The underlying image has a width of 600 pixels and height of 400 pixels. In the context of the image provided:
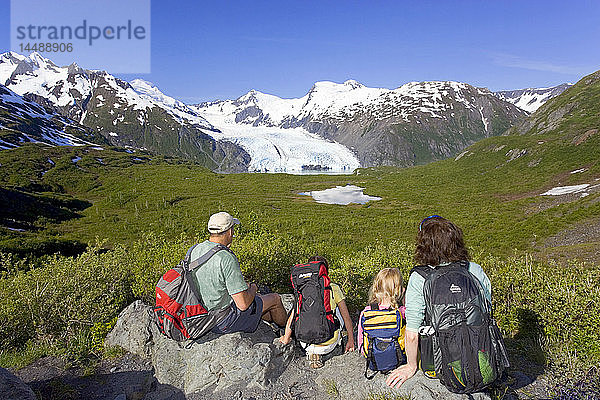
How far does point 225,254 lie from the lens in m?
4.96

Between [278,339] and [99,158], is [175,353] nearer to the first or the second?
[278,339]

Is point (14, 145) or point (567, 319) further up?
point (14, 145)

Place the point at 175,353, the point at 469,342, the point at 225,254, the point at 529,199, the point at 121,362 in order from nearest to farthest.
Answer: the point at 469,342 → the point at 225,254 → the point at 175,353 → the point at 121,362 → the point at 529,199

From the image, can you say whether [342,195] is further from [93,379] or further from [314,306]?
[93,379]

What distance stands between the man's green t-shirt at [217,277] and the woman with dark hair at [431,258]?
230 centimetres

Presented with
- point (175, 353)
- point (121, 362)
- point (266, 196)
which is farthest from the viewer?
point (266, 196)

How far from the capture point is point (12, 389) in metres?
4.20

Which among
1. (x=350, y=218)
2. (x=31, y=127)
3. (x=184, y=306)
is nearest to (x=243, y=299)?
(x=184, y=306)

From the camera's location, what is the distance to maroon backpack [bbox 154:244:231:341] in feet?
16.6

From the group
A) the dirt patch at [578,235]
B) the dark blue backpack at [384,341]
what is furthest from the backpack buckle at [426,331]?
the dirt patch at [578,235]

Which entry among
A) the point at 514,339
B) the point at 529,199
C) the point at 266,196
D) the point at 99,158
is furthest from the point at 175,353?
the point at 99,158

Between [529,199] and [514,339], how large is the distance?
44.3 meters

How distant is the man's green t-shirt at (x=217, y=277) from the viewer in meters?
4.95

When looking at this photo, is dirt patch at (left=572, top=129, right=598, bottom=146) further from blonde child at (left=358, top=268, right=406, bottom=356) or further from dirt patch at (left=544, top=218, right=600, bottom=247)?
blonde child at (left=358, top=268, right=406, bottom=356)
